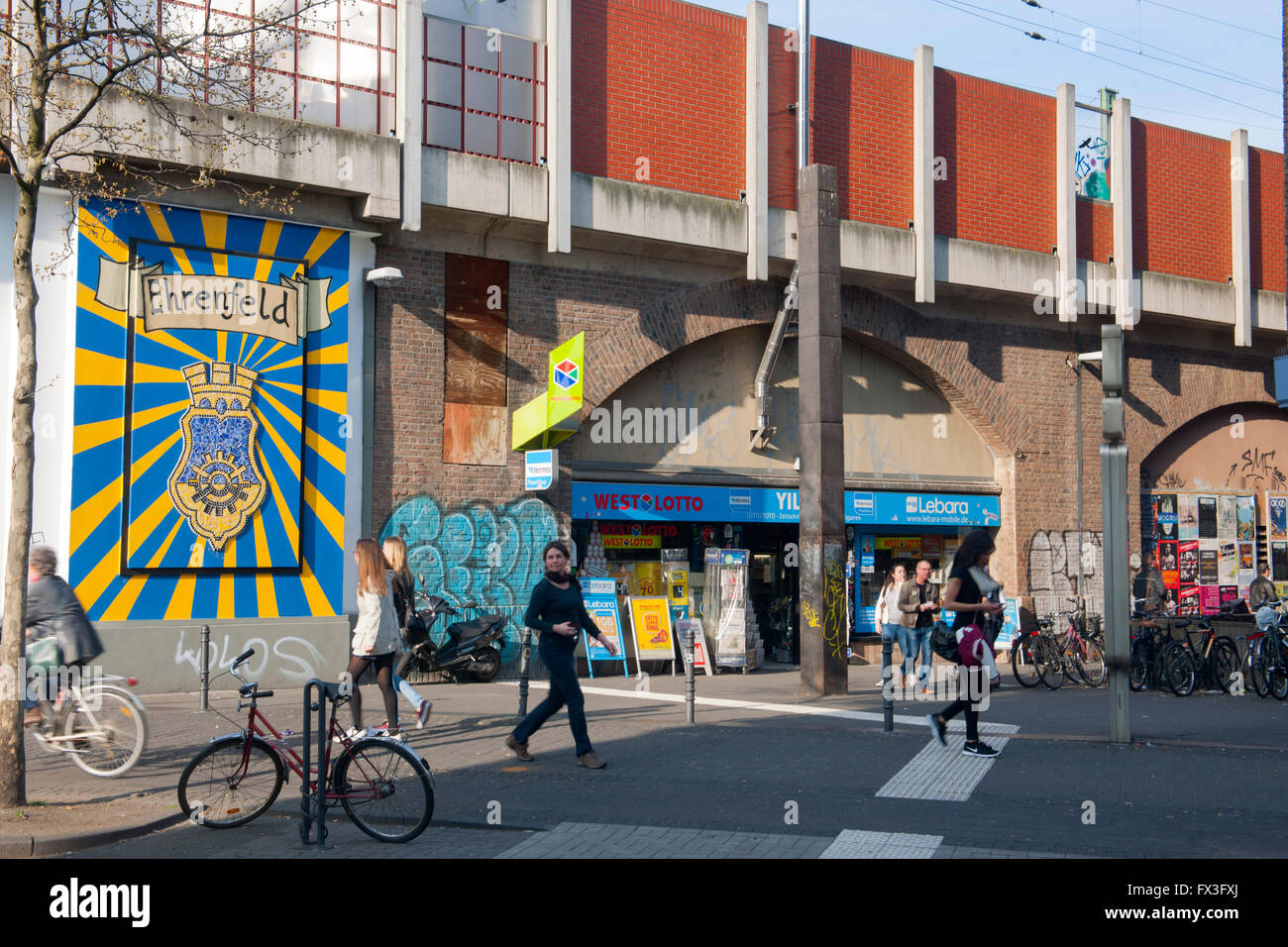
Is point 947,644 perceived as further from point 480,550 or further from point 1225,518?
point 1225,518

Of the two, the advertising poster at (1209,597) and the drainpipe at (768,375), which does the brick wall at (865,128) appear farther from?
the advertising poster at (1209,597)

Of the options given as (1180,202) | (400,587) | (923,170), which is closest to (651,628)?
(400,587)

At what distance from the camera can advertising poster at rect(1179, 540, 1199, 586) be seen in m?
23.4

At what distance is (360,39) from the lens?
15852 mm

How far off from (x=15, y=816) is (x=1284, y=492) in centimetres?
2450

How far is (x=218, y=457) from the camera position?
14695mm

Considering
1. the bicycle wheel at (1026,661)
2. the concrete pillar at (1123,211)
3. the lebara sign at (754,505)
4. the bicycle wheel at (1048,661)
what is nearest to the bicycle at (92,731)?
the lebara sign at (754,505)

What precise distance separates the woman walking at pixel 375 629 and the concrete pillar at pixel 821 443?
642 centimetres

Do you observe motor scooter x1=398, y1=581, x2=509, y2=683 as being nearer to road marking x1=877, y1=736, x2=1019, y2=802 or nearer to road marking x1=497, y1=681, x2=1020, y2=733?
road marking x1=497, y1=681, x2=1020, y2=733

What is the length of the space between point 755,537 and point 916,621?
14.6ft

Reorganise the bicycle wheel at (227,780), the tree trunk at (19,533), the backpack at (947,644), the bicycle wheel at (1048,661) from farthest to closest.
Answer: the bicycle wheel at (1048,661) → the backpack at (947,644) → the tree trunk at (19,533) → the bicycle wheel at (227,780)

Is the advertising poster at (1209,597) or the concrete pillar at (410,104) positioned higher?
the concrete pillar at (410,104)

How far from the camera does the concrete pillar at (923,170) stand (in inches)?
778
